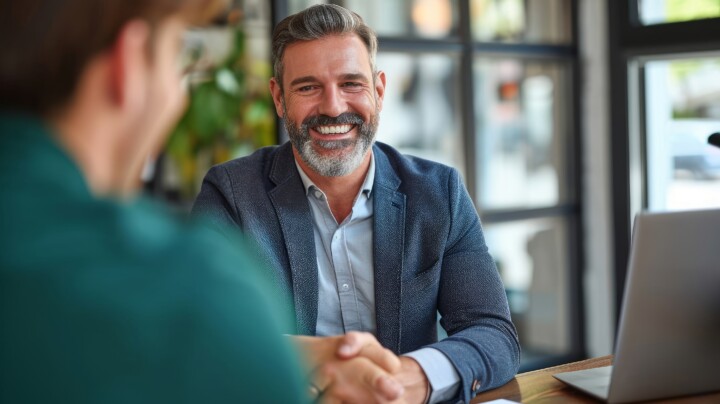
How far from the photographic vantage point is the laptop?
1276 millimetres

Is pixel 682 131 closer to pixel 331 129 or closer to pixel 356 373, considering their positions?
pixel 331 129

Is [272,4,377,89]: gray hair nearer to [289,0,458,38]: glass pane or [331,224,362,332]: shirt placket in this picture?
[331,224,362,332]: shirt placket

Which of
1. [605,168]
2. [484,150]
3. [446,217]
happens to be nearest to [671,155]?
[605,168]

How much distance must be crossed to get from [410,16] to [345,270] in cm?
182

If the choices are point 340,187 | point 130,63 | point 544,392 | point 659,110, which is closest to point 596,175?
point 659,110

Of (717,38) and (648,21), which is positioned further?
(648,21)

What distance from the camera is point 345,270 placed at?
1937 millimetres

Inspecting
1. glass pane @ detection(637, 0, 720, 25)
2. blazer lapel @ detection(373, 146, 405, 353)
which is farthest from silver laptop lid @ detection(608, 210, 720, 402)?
glass pane @ detection(637, 0, 720, 25)

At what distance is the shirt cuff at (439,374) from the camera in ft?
4.96

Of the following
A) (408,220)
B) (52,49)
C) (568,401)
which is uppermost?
(52,49)

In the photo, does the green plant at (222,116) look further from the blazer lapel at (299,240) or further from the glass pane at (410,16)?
the blazer lapel at (299,240)

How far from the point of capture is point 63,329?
56 centimetres

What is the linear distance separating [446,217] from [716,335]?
717mm

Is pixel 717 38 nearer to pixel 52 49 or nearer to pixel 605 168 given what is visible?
pixel 605 168
